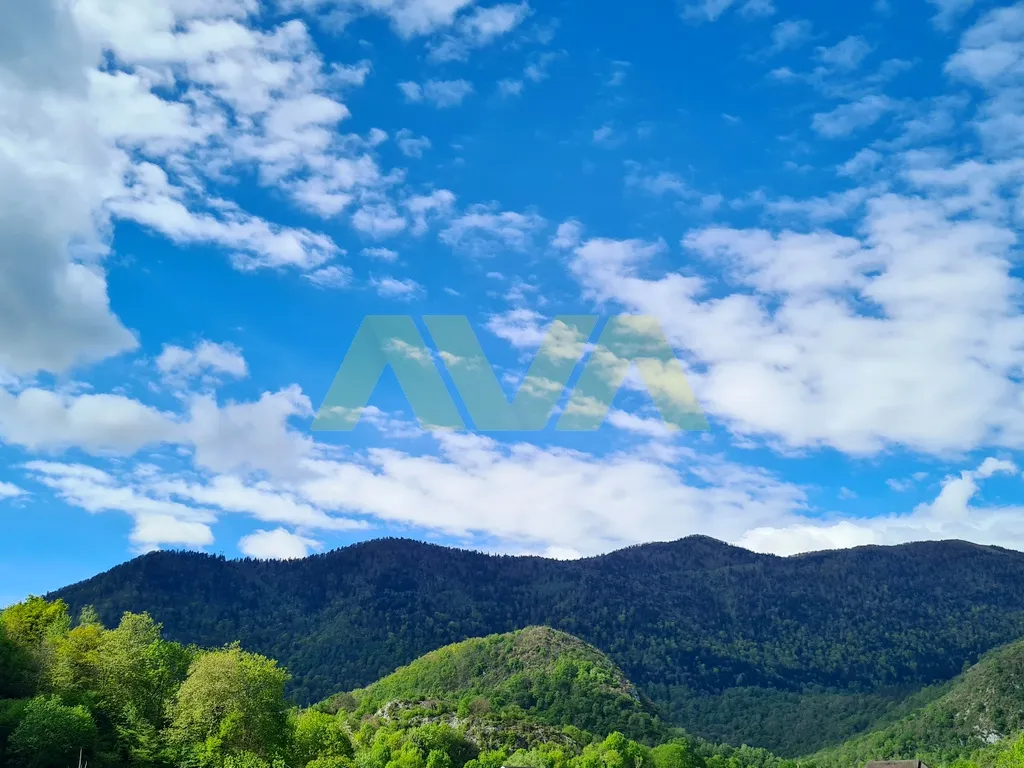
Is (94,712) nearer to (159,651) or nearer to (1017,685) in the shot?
(159,651)

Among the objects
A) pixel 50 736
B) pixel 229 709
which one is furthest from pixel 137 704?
pixel 229 709

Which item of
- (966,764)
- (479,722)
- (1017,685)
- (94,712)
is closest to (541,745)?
(479,722)

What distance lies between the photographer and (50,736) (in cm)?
6200

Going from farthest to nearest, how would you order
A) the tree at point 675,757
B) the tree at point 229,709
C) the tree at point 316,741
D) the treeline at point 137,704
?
the tree at point 675,757 → the tree at point 316,741 → the tree at point 229,709 → the treeline at point 137,704

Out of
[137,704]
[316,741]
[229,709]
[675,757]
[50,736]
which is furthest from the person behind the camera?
[675,757]

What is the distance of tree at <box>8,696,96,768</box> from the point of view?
61.8 m

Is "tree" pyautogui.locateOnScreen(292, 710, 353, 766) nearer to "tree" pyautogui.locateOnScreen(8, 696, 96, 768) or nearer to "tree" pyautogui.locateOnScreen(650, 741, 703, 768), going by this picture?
"tree" pyautogui.locateOnScreen(8, 696, 96, 768)

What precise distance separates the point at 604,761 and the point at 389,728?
40.7 m

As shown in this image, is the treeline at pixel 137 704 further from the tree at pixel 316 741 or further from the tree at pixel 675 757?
the tree at pixel 675 757

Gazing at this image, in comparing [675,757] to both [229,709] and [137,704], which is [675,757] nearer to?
[229,709]

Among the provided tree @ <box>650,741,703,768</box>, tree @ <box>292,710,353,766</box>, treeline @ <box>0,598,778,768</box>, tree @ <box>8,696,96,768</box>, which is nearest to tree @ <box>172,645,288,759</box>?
Result: treeline @ <box>0,598,778,768</box>

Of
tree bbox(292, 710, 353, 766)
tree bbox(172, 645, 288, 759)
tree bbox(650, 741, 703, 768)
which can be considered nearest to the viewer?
tree bbox(172, 645, 288, 759)

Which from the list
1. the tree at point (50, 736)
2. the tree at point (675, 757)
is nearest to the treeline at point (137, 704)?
the tree at point (50, 736)

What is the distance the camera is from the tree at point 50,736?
2431 inches
